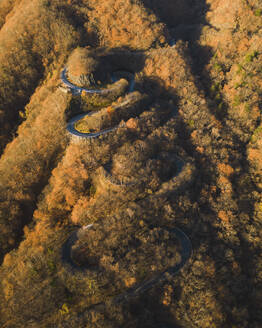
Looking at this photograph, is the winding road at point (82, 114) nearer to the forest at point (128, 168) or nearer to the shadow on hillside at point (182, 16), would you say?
the forest at point (128, 168)

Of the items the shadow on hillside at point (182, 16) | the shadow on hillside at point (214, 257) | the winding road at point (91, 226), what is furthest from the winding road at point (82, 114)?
the shadow on hillside at point (182, 16)

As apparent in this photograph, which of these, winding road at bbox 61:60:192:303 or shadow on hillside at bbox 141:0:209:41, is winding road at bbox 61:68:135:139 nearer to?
winding road at bbox 61:60:192:303

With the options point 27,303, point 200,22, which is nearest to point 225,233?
point 27,303

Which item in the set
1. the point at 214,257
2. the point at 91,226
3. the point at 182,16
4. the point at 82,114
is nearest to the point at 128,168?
the point at 91,226

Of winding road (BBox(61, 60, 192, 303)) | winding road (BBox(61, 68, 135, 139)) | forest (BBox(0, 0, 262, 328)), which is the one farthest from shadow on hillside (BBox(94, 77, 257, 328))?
winding road (BBox(61, 68, 135, 139))

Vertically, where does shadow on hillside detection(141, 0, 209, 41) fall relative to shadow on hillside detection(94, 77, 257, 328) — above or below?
above

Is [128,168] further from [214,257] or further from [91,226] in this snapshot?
[214,257]

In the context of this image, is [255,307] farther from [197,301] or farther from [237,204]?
[237,204]

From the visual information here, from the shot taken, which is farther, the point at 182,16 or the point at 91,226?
the point at 182,16

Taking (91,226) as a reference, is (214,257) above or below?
below
